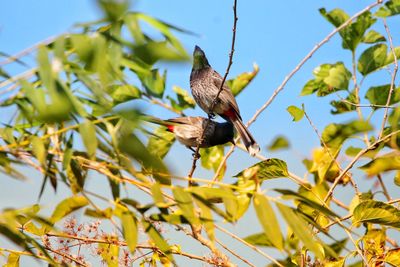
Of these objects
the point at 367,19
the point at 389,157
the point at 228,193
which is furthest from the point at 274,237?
the point at 367,19

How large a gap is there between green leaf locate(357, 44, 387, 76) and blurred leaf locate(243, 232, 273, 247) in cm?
186

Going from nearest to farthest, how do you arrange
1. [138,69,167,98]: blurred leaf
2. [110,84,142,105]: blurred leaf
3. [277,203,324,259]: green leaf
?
[277,203,324,259]: green leaf, [110,84,142,105]: blurred leaf, [138,69,167,98]: blurred leaf

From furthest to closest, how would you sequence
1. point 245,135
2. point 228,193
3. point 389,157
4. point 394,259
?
1. point 245,135
2. point 394,259
3. point 228,193
4. point 389,157

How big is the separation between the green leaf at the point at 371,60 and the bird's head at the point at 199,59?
1.61 metres

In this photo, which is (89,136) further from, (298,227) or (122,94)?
(122,94)

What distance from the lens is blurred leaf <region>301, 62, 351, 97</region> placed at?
3.52m

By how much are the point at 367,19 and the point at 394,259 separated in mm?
1666

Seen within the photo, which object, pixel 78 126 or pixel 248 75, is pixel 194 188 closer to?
pixel 78 126

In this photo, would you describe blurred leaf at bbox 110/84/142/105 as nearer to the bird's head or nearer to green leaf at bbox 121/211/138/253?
green leaf at bbox 121/211/138/253

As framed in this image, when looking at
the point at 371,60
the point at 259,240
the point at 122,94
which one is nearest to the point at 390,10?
the point at 371,60

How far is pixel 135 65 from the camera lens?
1851 mm

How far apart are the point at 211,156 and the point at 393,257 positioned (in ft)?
5.02

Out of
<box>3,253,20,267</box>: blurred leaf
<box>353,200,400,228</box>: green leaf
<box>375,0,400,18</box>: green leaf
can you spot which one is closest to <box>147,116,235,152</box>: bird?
<box>375,0,400,18</box>: green leaf

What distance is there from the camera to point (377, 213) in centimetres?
234
